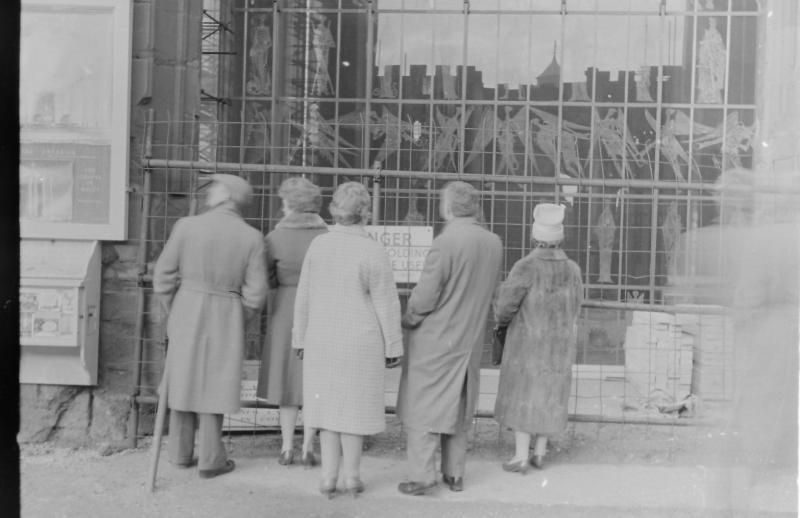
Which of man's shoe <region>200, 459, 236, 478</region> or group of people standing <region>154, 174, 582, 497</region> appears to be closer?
group of people standing <region>154, 174, 582, 497</region>

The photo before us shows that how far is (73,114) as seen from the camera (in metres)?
6.36

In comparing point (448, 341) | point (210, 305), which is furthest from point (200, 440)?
point (448, 341)

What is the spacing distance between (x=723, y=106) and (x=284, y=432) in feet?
19.4

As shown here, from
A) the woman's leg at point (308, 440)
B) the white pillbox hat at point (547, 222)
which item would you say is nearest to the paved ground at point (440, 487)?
the woman's leg at point (308, 440)

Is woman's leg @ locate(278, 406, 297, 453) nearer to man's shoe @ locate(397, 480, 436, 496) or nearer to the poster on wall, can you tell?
man's shoe @ locate(397, 480, 436, 496)

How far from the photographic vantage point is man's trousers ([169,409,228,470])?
18.8ft

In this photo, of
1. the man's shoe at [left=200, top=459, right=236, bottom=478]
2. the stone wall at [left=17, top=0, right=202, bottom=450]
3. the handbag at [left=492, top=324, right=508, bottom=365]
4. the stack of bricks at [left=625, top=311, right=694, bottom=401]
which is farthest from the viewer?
the stack of bricks at [left=625, top=311, right=694, bottom=401]

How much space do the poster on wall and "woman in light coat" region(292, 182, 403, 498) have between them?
76.1 inches

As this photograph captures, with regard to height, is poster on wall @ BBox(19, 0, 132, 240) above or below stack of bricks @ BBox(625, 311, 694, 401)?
above

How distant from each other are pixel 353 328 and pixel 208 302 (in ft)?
3.29

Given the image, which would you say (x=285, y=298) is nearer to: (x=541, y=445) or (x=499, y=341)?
(x=499, y=341)

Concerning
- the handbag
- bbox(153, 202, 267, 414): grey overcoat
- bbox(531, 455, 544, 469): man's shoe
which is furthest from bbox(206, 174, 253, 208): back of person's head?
bbox(531, 455, 544, 469): man's shoe

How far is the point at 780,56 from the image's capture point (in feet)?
21.6

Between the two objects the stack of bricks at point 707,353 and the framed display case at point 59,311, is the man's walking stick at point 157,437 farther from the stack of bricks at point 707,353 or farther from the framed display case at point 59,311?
the stack of bricks at point 707,353
